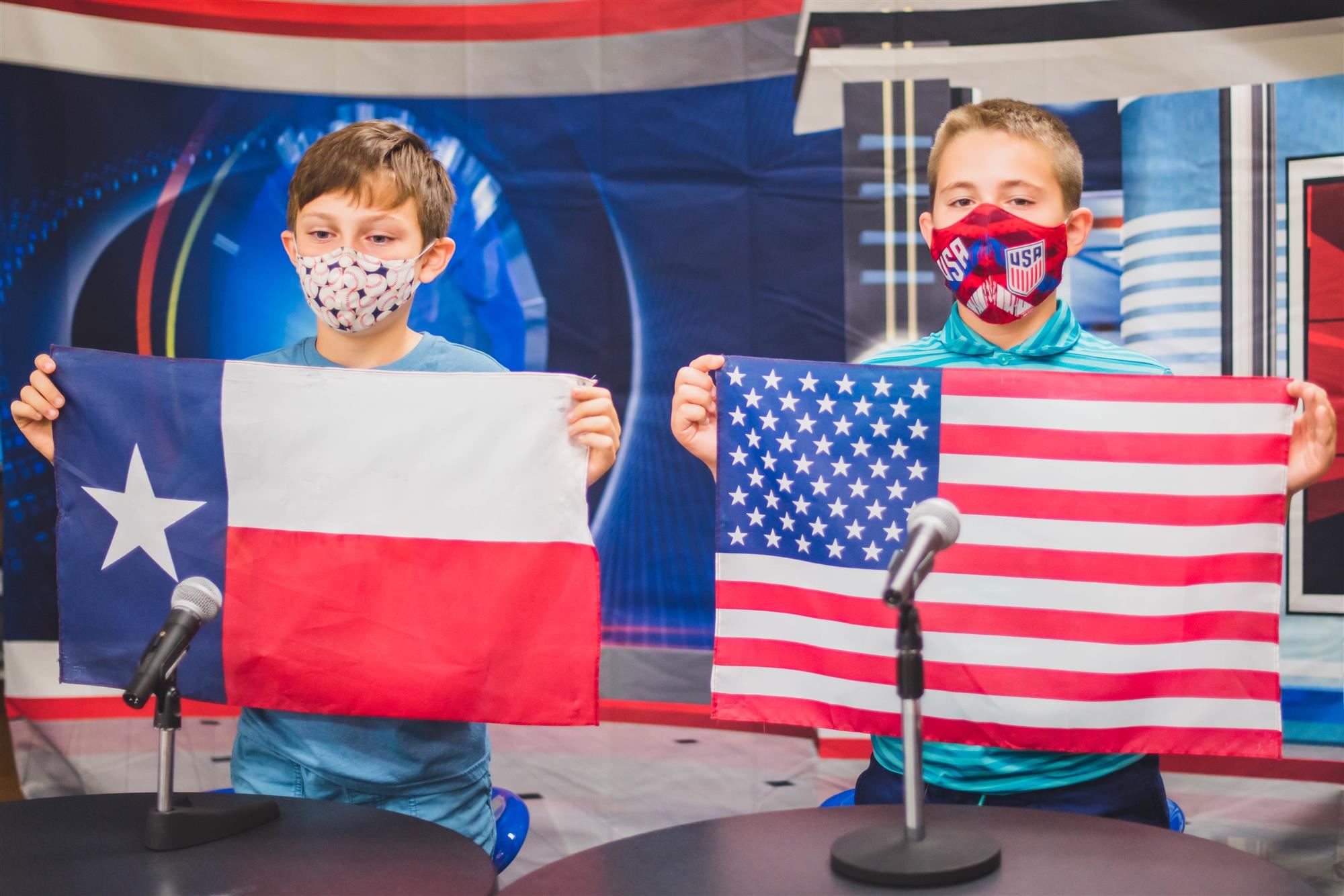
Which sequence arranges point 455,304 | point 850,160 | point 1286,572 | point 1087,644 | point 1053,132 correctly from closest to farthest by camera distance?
point 1087,644 → point 1053,132 → point 1286,572 → point 850,160 → point 455,304

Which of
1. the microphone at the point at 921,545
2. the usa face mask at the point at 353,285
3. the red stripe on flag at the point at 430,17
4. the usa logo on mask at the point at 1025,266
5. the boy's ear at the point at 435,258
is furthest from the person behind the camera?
the red stripe on flag at the point at 430,17

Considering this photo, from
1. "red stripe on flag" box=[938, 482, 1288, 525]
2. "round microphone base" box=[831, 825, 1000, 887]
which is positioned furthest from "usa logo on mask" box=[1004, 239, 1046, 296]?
"round microphone base" box=[831, 825, 1000, 887]

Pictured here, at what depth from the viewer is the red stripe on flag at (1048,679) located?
6.67ft

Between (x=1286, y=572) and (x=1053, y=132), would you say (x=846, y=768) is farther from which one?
(x=1053, y=132)

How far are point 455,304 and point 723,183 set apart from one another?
88 cm

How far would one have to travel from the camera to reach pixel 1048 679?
2078 mm

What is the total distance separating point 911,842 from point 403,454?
49.8 inches

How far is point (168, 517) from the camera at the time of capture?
239 cm

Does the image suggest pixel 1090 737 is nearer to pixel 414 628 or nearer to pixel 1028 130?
pixel 1028 130

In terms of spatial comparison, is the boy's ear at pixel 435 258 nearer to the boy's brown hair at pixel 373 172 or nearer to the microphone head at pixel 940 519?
the boy's brown hair at pixel 373 172

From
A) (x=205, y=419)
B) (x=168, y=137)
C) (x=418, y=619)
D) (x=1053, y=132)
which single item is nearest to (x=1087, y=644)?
(x=1053, y=132)

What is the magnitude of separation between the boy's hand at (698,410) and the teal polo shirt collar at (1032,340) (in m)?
0.46

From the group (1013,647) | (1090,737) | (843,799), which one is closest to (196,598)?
(843,799)

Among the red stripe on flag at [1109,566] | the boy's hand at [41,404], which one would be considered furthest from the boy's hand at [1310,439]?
the boy's hand at [41,404]
